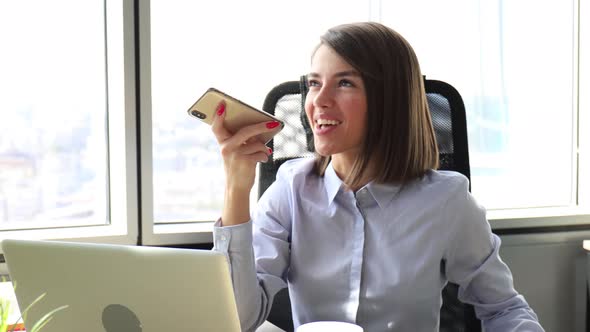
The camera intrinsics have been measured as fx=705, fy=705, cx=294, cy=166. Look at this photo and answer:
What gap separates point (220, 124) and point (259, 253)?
31cm

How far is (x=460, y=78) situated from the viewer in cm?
256

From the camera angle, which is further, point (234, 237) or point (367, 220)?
point (367, 220)

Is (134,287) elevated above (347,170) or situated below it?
below

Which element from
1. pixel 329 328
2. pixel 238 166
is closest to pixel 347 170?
pixel 238 166

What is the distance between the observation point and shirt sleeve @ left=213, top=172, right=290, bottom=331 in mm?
1388

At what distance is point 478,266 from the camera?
1.47m

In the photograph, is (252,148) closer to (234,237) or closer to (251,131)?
(251,131)

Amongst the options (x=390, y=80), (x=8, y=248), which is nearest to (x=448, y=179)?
(x=390, y=80)

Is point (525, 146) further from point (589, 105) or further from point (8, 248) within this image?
point (8, 248)

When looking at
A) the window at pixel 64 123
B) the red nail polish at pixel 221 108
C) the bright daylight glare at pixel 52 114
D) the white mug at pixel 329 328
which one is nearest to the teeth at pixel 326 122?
the red nail polish at pixel 221 108

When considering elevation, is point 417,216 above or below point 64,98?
below

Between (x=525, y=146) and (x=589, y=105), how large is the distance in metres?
0.27

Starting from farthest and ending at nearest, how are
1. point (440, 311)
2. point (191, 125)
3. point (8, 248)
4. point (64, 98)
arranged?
1. point (191, 125)
2. point (64, 98)
3. point (440, 311)
4. point (8, 248)

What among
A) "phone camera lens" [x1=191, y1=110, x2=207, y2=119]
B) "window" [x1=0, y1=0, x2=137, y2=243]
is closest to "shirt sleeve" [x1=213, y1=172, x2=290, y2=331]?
"phone camera lens" [x1=191, y1=110, x2=207, y2=119]
